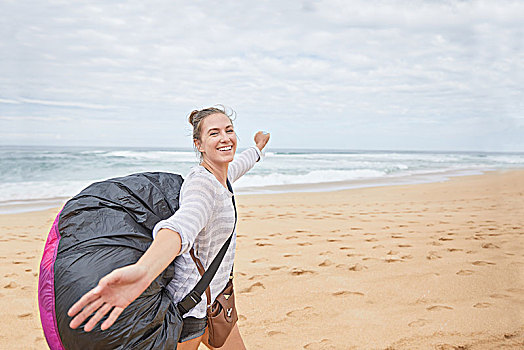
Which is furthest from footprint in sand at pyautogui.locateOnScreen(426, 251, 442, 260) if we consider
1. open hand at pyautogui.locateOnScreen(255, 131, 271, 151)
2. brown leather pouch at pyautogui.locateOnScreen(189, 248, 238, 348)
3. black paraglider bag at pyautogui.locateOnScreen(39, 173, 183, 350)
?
black paraglider bag at pyautogui.locateOnScreen(39, 173, 183, 350)

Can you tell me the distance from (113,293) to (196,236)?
1.55ft

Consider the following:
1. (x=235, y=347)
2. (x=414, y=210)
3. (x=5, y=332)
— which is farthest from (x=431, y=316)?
(x=414, y=210)

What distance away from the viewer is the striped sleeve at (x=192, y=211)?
1.59 m

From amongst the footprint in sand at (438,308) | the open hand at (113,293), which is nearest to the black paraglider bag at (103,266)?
the open hand at (113,293)

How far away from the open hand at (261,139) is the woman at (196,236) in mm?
850

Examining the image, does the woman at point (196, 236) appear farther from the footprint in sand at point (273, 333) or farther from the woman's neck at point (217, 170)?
the footprint in sand at point (273, 333)

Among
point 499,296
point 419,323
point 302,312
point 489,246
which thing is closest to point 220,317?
point 302,312

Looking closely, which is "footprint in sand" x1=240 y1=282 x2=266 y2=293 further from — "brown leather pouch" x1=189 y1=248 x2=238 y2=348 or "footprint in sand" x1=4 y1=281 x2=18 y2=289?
"footprint in sand" x1=4 y1=281 x2=18 y2=289

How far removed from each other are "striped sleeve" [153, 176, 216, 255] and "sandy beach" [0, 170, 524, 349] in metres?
1.69

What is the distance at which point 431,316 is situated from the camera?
137 inches

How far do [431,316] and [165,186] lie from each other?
237cm

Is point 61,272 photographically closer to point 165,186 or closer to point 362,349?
point 165,186

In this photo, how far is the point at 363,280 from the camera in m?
4.31

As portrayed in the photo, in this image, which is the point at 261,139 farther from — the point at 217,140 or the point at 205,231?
the point at 205,231
